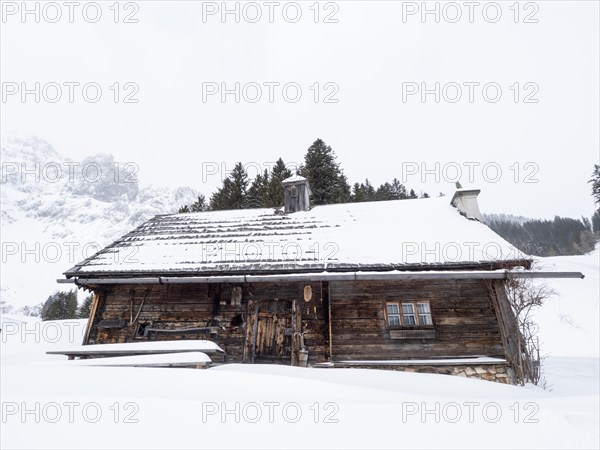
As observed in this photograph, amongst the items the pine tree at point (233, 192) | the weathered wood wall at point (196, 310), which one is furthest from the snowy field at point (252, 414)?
the pine tree at point (233, 192)

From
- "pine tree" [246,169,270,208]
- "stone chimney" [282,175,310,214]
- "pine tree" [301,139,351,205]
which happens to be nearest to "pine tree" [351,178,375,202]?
"pine tree" [301,139,351,205]

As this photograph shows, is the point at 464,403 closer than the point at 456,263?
Yes

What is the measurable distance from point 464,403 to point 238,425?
2926mm

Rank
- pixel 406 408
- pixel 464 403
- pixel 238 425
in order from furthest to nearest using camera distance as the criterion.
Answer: pixel 464 403 < pixel 406 408 < pixel 238 425

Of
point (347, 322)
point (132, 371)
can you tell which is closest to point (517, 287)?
point (347, 322)

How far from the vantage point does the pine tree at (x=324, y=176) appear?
2634cm

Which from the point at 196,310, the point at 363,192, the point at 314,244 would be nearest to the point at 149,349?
the point at 196,310

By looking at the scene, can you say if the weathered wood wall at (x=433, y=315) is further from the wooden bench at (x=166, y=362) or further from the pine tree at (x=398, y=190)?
the pine tree at (x=398, y=190)

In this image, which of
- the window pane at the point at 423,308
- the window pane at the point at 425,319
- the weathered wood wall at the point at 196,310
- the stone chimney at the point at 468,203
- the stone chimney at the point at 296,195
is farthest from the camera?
the stone chimney at the point at 296,195

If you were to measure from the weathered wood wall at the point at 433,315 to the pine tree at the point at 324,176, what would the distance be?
57.4 feet

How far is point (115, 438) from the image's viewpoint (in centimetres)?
267

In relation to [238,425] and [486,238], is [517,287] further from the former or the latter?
[238,425]

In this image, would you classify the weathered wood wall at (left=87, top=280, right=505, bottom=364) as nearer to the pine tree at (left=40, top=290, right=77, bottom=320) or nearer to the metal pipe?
the metal pipe

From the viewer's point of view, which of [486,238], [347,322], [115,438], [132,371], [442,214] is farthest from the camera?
[442,214]
